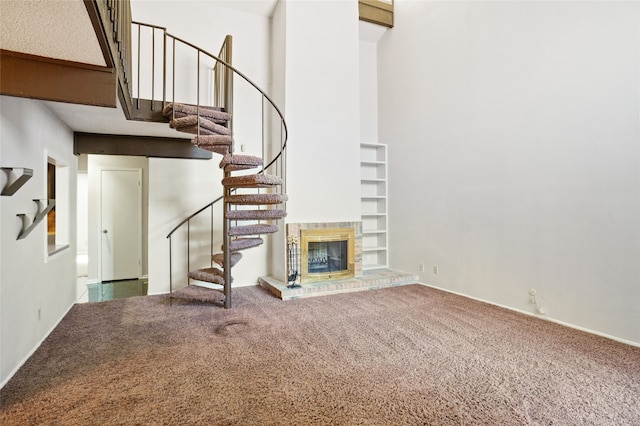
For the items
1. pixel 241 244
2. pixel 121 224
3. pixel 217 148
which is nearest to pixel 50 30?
pixel 217 148

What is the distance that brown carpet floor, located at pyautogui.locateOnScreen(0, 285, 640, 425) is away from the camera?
184 cm

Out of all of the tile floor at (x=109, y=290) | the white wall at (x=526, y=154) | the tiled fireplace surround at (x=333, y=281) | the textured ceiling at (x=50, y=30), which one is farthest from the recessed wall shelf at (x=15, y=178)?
the white wall at (x=526, y=154)

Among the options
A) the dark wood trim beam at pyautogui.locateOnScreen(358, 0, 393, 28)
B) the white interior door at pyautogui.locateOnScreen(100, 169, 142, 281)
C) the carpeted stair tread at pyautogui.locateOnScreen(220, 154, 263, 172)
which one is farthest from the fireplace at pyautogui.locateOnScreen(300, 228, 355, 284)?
the dark wood trim beam at pyautogui.locateOnScreen(358, 0, 393, 28)

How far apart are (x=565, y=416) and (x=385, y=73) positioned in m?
5.52

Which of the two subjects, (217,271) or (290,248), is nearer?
(217,271)

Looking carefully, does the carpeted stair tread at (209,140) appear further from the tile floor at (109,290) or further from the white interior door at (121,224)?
the white interior door at (121,224)

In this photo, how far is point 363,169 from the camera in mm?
5902

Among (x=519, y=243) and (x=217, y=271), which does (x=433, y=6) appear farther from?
(x=217, y=271)

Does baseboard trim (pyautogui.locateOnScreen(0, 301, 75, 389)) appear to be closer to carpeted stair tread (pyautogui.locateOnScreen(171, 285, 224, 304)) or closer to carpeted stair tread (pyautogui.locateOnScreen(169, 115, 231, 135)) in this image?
carpeted stair tread (pyautogui.locateOnScreen(171, 285, 224, 304))

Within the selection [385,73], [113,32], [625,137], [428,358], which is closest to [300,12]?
[385,73]

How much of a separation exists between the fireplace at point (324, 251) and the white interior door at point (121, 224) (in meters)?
3.13

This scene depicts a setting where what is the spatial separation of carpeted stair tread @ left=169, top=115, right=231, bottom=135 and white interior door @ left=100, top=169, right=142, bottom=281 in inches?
113

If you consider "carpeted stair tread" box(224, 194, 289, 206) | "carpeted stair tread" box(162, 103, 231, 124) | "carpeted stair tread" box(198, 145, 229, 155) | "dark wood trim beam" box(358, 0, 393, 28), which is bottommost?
"carpeted stair tread" box(224, 194, 289, 206)

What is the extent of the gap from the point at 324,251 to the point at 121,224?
3.73m
